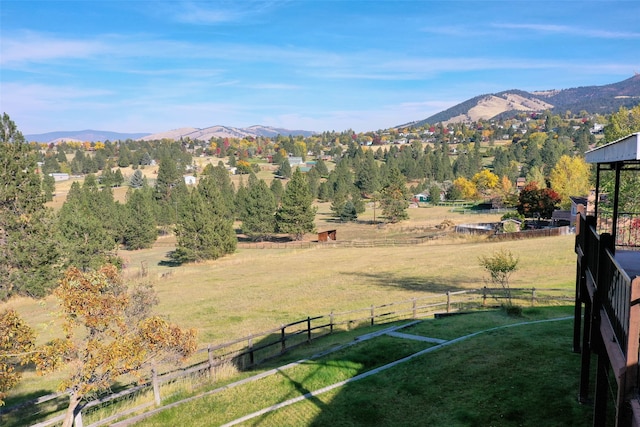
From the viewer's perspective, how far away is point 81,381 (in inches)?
467

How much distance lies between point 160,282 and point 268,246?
25.8m

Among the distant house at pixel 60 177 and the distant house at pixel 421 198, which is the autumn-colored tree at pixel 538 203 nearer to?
the distant house at pixel 421 198

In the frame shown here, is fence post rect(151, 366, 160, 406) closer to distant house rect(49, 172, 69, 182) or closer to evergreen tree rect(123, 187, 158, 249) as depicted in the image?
evergreen tree rect(123, 187, 158, 249)

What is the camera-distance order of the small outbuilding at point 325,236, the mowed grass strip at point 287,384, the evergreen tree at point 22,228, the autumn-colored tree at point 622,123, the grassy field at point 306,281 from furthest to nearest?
the small outbuilding at point 325,236
the autumn-colored tree at point 622,123
the evergreen tree at point 22,228
the grassy field at point 306,281
the mowed grass strip at point 287,384

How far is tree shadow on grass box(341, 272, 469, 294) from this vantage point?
33128 mm

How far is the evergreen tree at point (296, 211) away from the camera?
240 ft

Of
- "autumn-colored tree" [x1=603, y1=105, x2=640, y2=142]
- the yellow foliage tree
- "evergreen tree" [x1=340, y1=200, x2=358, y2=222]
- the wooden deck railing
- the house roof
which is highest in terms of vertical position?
"autumn-colored tree" [x1=603, y1=105, x2=640, y2=142]

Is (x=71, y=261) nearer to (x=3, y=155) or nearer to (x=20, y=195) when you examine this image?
(x=20, y=195)

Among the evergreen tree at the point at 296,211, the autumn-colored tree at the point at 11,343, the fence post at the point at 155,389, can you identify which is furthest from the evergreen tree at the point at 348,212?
the autumn-colored tree at the point at 11,343

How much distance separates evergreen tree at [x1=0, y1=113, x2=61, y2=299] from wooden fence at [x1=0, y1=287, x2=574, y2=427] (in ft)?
86.1

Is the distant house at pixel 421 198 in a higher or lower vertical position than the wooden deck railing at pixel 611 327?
lower

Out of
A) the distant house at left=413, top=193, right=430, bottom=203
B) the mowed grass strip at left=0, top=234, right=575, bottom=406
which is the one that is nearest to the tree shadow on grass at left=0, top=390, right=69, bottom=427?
the mowed grass strip at left=0, top=234, right=575, bottom=406

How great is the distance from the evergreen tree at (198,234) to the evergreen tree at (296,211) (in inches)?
532

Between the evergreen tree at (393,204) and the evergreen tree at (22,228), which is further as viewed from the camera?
the evergreen tree at (393,204)
